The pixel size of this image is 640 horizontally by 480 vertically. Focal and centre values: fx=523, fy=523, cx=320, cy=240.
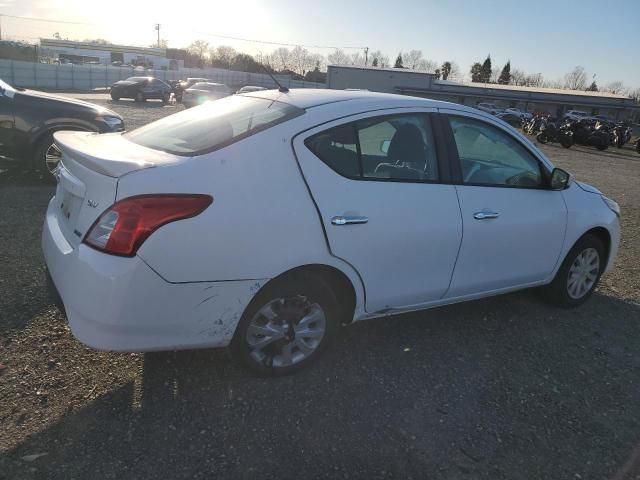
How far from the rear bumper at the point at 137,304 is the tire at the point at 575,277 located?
9.38 feet

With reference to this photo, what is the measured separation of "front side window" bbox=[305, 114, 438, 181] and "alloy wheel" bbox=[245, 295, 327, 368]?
2.65 feet

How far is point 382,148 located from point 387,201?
466 millimetres

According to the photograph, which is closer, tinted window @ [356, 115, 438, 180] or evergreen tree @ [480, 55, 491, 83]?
tinted window @ [356, 115, 438, 180]

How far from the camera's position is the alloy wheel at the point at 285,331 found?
2908 mm

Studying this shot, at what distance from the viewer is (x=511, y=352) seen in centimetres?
370

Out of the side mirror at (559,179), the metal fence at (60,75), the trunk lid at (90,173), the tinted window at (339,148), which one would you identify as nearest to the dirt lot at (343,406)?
the trunk lid at (90,173)

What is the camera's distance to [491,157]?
3.86 meters

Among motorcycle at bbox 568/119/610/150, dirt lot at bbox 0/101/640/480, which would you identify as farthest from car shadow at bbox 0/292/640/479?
motorcycle at bbox 568/119/610/150

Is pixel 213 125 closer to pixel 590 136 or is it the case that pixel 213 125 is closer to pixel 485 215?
pixel 485 215

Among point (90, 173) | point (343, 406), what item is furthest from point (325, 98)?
point (343, 406)

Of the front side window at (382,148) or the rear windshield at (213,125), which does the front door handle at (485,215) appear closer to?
the front side window at (382,148)

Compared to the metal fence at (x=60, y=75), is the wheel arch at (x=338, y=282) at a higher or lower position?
higher

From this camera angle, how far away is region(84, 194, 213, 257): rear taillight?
7.88 ft

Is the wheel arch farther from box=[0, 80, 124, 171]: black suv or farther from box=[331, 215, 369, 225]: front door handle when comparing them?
box=[0, 80, 124, 171]: black suv
